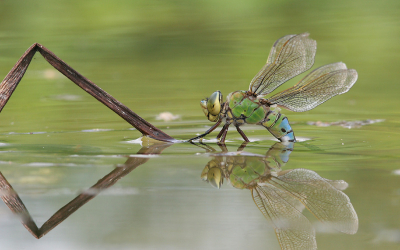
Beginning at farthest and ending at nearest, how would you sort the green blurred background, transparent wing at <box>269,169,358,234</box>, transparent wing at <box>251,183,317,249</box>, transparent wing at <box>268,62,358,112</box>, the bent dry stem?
transparent wing at <box>268,62,358,112</box> < the bent dry stem < the green blurred background < transparent wing at <box>269,169,358,234</box> < transparent wing at <box>251,183,317,249</box>

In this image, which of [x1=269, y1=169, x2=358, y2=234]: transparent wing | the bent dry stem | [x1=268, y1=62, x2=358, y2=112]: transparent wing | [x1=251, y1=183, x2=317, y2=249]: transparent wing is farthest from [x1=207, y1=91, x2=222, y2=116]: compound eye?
[x1=251, y1=183, x2=317, y2=249]: transparent wing

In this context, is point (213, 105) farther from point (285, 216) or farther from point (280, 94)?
point (285, 216)

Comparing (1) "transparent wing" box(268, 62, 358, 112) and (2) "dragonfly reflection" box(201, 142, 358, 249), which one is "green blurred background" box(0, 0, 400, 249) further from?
(1) "transparent wing" box(268, 62, 358, 112)

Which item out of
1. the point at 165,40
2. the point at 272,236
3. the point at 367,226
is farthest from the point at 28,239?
the point at 165,40

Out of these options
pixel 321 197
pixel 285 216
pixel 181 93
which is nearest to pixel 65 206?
pixel 285 216

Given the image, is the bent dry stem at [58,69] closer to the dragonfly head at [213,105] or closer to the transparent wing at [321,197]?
the dragonfly head at [213,105]
